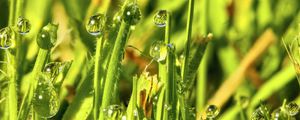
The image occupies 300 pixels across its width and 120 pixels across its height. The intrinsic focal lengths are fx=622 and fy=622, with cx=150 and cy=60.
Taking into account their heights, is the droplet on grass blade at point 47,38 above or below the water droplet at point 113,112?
above

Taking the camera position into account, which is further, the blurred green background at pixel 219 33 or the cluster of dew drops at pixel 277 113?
the blurred green background at pixel 219 33

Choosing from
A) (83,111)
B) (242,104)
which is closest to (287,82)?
(242,104)

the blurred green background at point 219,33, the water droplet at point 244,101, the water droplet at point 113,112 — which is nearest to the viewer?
the water droplet at point 113,112

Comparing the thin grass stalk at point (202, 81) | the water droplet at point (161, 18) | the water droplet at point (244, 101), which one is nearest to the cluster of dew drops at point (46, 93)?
the water droplet at point (161, 18)

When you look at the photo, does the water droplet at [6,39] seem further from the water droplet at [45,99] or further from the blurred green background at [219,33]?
the blurred green background at [219,33]

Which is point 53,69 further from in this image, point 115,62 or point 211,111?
point 211,111

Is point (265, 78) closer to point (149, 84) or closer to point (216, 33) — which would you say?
point (216, 33)

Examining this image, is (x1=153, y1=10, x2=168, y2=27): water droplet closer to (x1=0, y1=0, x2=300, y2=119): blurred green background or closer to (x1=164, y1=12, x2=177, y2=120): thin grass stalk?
(x1=164, y1=12, x2=177, y2=120): thin grass stalk

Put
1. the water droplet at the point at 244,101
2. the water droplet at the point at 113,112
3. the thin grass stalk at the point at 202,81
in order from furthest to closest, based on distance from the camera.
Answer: the thin grass stalk at the point at 202,81
the water droplet at the point at 244,101
the water droplet at the point at 113,112
